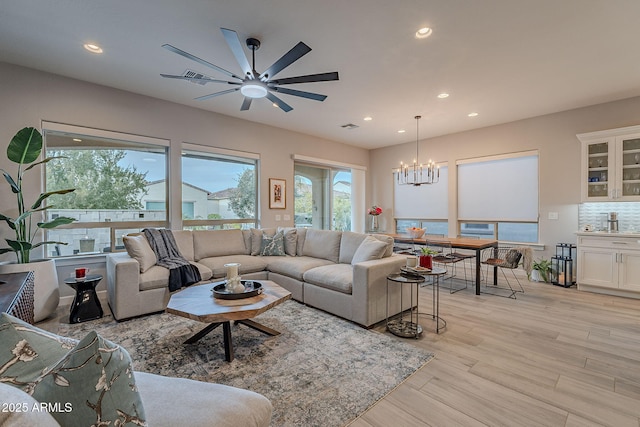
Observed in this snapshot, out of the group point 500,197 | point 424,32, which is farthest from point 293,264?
point 500,197

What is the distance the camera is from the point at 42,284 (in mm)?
3221

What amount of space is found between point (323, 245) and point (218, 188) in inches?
91.3

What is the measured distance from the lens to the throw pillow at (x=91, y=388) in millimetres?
673

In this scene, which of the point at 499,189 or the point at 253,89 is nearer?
the point at 253,89

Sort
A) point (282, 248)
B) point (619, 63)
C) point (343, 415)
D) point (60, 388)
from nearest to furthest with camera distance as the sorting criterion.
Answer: point (60, 388) < point (343, 415) < point (619, 63) < point (282, 248)

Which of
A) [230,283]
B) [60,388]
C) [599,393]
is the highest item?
[60,388]

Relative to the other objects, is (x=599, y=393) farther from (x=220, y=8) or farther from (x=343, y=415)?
(x=220, y=8)

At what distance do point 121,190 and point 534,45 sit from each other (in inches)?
219

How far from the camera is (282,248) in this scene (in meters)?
4.84

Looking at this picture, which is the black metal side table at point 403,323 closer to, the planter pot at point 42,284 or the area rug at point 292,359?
the area rug at point 292,359

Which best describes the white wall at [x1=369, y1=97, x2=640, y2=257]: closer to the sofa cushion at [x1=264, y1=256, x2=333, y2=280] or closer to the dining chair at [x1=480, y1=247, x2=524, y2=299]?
the dining chair at [x1=480, y1=247, x2=524, y2=299]

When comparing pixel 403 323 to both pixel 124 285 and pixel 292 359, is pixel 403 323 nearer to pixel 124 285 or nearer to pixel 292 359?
pixel 292 359

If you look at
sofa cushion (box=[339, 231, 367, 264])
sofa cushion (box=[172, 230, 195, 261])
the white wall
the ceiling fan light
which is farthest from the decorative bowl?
sofa cushion (box=[172, 230, 195, 261])

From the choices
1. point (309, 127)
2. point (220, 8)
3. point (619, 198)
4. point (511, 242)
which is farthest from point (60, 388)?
point (511, 242)
